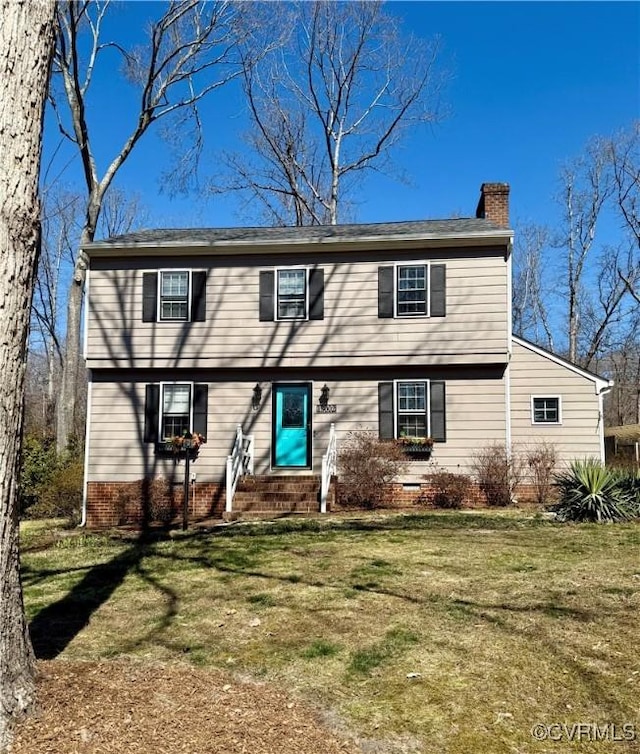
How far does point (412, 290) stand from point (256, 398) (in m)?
4.15

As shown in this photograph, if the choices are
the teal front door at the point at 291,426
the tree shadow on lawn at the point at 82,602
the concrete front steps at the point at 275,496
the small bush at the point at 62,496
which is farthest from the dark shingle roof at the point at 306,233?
the tree shadow on lawn at the point at 82,602

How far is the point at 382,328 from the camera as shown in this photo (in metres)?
13.5

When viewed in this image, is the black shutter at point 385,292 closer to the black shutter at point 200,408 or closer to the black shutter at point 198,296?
the black shutter at point 198,296

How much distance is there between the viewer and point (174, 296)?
46.1ft

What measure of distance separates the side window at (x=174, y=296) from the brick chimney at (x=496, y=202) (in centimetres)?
710

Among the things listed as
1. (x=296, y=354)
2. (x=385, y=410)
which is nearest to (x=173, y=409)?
(x=296, y=354)

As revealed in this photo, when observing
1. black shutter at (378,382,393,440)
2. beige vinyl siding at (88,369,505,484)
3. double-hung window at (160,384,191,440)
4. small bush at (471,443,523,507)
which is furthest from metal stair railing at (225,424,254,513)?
small bush at (471,443,523,507)

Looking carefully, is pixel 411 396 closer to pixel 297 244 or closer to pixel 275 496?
pixel 275 496

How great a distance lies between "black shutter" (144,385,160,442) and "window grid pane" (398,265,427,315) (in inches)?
226

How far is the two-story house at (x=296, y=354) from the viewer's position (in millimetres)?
13305

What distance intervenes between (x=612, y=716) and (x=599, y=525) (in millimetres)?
6913

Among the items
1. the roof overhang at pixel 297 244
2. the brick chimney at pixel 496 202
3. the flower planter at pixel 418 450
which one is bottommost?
the flower planter at pixel 418 450

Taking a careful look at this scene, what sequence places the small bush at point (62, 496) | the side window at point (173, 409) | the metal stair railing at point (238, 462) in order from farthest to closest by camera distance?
the small bush at point (62, 496), the side window at point (173, 409), the metal stair railing at point (238, 462)

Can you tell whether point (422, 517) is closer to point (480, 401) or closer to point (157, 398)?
point (480, 401)
